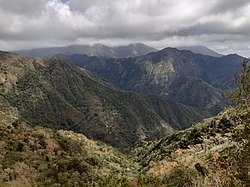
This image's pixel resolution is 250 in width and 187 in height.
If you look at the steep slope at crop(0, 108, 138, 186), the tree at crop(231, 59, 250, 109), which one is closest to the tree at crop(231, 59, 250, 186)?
the tree at crop(231, 59, 250, 109)

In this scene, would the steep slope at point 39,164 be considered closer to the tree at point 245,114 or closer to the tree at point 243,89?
the tree at point 245,114

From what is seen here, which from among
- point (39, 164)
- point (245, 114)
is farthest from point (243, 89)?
point (39, 164)

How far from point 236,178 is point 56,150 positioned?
565ft

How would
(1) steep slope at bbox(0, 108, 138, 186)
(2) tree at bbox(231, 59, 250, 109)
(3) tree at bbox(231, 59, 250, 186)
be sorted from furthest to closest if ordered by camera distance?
(1) steep slope at bbox(0, 108, 138, 186) < (2) tree at bbox(231, 59, 250, 109) < (3) tree at bbox(231, 59, 250, 186)

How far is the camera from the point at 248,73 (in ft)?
68.4

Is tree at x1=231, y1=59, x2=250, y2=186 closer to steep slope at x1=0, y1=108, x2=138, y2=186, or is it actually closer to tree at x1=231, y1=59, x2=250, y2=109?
tree at x1=231, y1=59, x2=250, y2=109

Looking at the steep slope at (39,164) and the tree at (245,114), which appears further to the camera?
the steep slope at (39,164)

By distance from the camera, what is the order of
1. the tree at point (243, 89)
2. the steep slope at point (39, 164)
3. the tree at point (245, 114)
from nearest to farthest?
1. the tree at point (245, 114)
2. the tree at point (243, 89)
3. the steep slope at point (39, 164)

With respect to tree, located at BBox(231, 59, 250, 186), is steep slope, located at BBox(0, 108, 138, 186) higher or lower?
lower

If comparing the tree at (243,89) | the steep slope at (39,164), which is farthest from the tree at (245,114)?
the steep slope at (39,164)

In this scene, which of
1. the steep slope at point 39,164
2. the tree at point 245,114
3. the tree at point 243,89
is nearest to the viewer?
the tree at point 245,114

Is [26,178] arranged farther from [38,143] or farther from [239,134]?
[239,134]

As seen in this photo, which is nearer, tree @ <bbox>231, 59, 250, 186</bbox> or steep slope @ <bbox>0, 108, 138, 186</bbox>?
tree @ <bbox>231, 59, 250, 186</bbox>

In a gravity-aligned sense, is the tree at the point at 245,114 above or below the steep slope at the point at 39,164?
above
